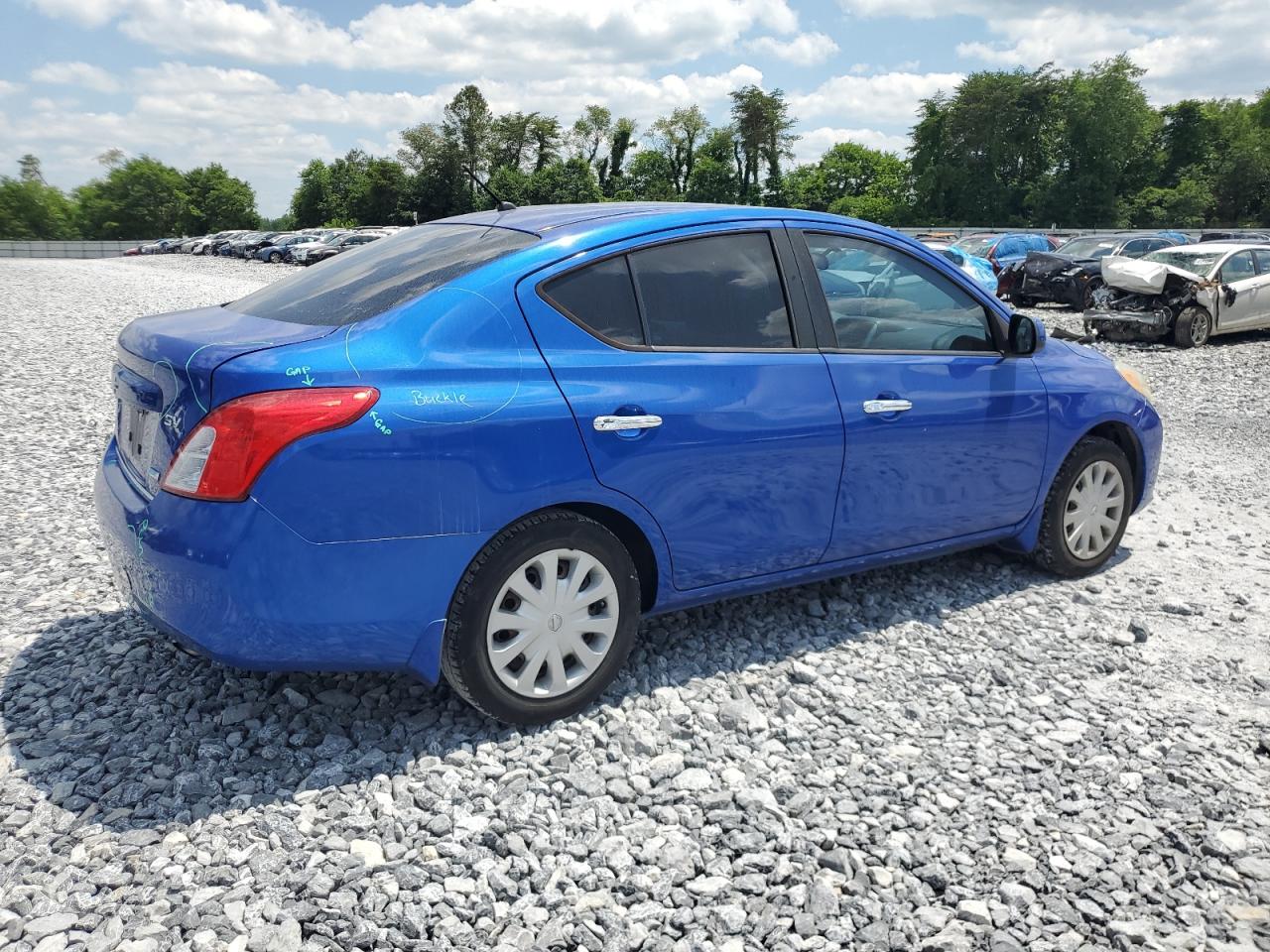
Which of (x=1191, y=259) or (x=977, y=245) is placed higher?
(x=977, y=245)

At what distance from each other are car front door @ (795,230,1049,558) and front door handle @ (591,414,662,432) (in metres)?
0.90

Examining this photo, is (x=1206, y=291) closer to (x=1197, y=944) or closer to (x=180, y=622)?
(x=1197, y=944)

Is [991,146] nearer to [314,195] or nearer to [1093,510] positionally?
[314,195]

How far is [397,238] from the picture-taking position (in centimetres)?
410

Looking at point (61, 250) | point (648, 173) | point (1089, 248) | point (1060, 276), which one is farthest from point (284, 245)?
point (648, 173)

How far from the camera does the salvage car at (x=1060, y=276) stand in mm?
20359

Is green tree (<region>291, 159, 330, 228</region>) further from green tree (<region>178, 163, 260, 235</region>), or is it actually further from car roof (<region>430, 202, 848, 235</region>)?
car roof (<region>430, 202, 848, 235</region>)

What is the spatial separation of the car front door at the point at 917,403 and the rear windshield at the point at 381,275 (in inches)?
50.4

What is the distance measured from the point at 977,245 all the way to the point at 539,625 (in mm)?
27129

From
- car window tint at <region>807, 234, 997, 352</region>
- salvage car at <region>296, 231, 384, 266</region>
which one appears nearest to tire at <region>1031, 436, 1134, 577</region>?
car window tint at <region>807, 234, 997, 352</region>

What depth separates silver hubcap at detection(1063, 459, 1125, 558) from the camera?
508 centimetres

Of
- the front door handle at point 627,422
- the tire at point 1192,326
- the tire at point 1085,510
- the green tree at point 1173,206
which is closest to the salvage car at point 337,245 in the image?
the tire at point 1192,326

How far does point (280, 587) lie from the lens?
292cm

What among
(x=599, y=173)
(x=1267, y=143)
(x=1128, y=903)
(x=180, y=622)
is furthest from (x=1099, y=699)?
(x=599, y=173)
